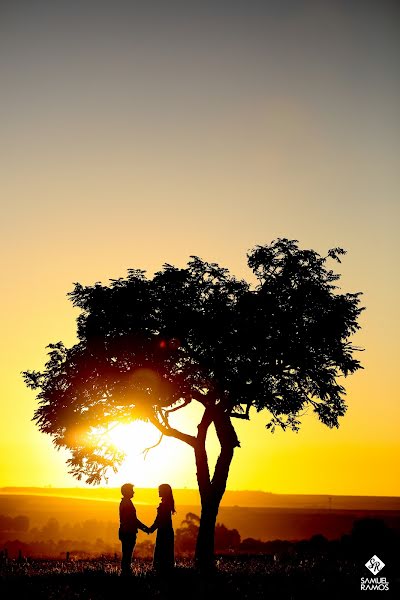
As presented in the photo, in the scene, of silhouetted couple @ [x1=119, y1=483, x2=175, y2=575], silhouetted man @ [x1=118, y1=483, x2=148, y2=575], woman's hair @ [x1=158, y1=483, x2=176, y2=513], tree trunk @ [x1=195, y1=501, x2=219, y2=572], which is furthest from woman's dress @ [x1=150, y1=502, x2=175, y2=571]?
tree trunk @ [x1=195, y1=501, x2=219, y2=572]

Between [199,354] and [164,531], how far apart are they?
14.9 m

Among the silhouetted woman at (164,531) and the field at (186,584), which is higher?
the silhouetted woman at (164,531)

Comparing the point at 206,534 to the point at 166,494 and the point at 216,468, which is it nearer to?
the point at 216,468

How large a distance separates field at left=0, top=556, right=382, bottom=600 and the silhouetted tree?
12.0 metres

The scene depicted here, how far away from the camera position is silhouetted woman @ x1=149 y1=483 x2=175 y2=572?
22062 millimetres

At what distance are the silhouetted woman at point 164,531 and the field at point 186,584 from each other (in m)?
0.44

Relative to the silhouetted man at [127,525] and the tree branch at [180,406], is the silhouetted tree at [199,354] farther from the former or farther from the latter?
the silhouetted man at [127,525]

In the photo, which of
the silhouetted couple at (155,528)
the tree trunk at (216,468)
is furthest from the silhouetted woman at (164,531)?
the tree trunk at (216,468)

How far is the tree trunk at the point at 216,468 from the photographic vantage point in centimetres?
3462

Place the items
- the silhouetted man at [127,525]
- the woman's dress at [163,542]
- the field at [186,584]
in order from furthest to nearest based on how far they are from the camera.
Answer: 1. the woman's dress at [163,542]
2. the silhouetted man at [127,525]
3. the field at [186,584]

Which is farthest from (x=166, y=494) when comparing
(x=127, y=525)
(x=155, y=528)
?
(x=127, y=525)

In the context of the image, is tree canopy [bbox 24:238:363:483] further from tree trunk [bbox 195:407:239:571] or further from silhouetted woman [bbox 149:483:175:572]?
silhouetted woman [bbox 149:483:175:572]

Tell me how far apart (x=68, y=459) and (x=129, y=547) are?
651 inches

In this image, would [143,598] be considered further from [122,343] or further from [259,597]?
[122,343]
